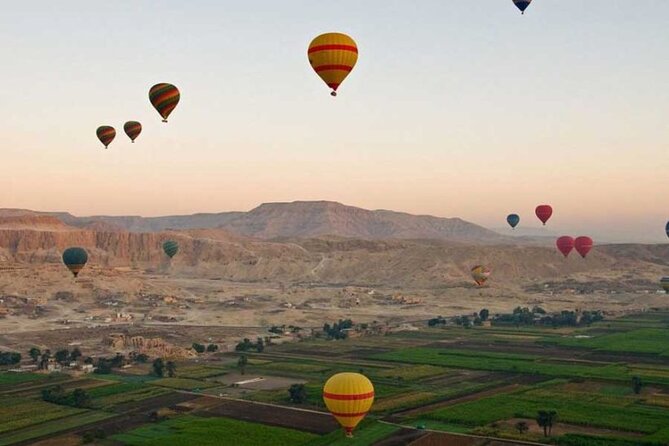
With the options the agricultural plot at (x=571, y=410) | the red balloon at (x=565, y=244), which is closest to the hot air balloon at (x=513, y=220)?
the red balloon at (x=565, y=244)

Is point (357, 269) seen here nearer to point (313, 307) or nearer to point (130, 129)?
point (313, 307)

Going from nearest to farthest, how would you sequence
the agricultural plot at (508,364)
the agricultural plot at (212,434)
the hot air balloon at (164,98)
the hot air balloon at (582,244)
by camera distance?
the agricultural plot at (212,434) → the hot air balloon at (164,98) → the agricultural plot at (508,364) → the hot air balloon at (582,244)

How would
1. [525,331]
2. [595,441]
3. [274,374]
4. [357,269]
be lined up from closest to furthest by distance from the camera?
[595,441] < [274,374] < [525,331] < [357,269]

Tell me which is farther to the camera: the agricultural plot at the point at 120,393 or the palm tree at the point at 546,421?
the agricultural plot at the point at 120,393

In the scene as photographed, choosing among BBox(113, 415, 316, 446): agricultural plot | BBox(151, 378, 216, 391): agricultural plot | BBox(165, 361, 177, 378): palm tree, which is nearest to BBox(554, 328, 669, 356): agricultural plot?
BBox(151, 378, 216, 391): agricultural plot

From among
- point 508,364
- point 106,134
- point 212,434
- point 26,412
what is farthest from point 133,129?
point 508,364

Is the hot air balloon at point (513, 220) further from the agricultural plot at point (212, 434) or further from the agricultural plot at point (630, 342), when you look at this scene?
the agricultural plot at point (212, 434)

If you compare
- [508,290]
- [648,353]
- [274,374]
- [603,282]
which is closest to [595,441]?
[274,374]
